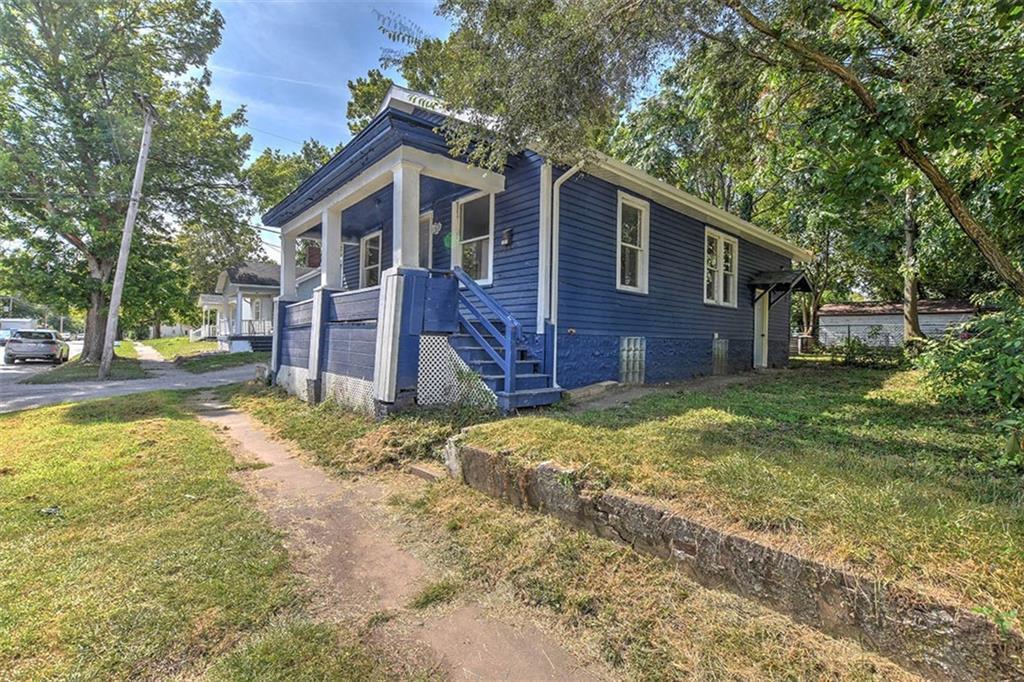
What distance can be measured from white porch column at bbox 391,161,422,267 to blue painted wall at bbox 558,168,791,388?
7.04ft

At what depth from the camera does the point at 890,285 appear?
83.0 feet

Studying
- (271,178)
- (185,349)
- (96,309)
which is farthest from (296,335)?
(185,349)

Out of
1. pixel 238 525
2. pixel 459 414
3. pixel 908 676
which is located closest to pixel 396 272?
pixel 459 414

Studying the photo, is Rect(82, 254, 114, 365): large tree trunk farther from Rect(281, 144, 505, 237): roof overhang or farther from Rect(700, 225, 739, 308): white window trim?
A: Rect(700, 225, 739, 308): white window trim

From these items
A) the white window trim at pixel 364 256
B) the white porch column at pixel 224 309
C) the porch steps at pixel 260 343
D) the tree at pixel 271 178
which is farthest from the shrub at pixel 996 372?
the white porch column at pixel 224 309

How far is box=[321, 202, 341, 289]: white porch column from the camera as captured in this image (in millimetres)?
7781

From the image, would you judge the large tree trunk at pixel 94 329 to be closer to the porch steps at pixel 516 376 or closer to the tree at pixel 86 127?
the tree at pixel 86 127

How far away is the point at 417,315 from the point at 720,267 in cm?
778

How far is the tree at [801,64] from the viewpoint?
3977 millimetres

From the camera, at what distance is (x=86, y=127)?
47.3ft

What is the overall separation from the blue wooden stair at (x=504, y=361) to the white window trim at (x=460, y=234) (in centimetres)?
96

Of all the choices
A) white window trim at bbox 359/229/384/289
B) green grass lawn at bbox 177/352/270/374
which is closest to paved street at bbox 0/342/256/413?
green grass lawn at bbox 177/352/270/374

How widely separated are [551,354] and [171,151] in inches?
669

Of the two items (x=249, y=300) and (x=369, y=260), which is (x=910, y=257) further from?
(x=249, y=300)
